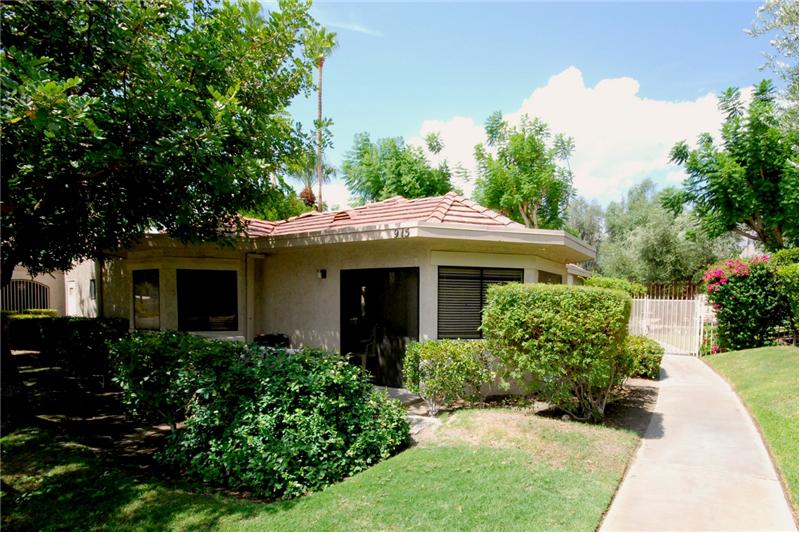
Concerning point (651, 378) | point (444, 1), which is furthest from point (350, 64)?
point (651, 378)

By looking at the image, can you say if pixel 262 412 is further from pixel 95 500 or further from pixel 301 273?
pixel 301 273

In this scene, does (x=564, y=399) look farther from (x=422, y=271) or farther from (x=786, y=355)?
(x=786, y=355)

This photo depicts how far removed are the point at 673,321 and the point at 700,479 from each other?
44.8 feet

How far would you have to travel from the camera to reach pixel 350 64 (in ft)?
37.3

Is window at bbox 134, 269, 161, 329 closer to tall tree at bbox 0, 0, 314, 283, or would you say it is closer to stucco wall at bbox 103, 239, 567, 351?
stucco wall at bbox 103, 239, 567, 351

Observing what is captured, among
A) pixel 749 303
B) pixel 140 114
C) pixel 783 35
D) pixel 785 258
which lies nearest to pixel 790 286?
pixel 749 303

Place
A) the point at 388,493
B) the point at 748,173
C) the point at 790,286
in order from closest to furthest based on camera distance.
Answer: the point at 388,493 < the point at 790,286 < the point at 748,173

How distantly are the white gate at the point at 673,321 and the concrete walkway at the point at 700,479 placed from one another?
8.27 m

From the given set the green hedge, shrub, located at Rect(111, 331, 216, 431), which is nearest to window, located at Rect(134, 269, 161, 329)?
shrub, located at Rect(111, 331, 216, 431)

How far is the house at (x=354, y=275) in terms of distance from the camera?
9.34 metres

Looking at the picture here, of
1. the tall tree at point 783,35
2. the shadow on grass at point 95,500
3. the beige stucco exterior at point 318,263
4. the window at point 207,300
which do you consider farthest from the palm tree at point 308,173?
the tall tree at point 783,35

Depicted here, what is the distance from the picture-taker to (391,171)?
1078 inches

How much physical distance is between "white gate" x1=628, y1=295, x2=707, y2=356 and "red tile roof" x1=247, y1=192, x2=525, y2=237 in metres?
9.97

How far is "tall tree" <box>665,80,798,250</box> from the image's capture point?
18094 millimetres
